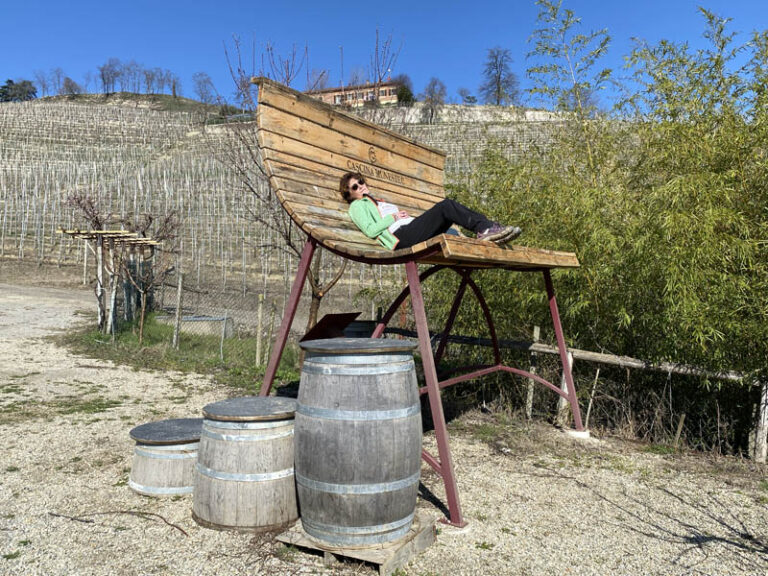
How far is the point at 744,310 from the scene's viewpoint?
388cm

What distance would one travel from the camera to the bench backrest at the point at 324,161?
3426 mm

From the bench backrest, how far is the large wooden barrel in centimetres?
80

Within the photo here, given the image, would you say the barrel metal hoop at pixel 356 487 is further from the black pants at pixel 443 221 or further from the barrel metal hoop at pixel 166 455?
the black pants at pixel 443 221

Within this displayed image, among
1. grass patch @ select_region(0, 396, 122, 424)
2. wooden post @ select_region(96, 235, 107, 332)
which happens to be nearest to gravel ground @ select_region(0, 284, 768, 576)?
grass patch @ select_region(0, 396, 122, 424)

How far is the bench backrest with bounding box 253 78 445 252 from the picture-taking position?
343cm

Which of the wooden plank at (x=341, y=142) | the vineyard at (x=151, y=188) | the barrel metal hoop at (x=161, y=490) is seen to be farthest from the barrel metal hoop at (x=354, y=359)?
the vineyard at (x=151, y=188)

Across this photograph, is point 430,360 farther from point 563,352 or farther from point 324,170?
point 563,352

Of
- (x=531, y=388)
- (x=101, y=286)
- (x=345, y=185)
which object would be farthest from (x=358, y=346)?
(x=101, y=286)

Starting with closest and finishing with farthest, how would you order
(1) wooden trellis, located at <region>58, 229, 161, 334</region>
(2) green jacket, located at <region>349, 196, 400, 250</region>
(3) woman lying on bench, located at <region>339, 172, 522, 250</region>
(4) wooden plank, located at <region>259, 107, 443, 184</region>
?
(3) woman lying on bench, located at <region>339, 172, 522, 250</region>, (4) wooden plank, located at <region>259, 107, 443, 184</region>, (2) green jacket, located at <region>349, 196, 400, 250</region>, (1) wooden trellis, located at <region>58, 229, 161, 334</region>

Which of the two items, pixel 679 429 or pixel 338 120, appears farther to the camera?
pixel 679 429

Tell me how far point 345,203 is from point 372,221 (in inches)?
11.4

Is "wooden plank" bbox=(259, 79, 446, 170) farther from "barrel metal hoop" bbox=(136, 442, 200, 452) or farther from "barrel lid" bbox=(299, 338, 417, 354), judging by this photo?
"barrel metal hoop" bbox=(136, 442, 200, 452)

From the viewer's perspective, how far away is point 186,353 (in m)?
8.44

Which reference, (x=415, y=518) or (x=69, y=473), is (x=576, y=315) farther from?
(x=69, y=473)
